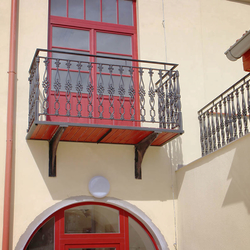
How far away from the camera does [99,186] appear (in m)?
6.82

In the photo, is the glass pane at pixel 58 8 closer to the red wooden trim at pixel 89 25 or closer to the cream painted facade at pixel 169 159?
Answer: the red wooden trim at pixel 89 25

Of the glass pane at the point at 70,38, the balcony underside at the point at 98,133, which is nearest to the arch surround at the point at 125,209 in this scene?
the balcony underside at the point at 98,133

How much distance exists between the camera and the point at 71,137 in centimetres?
679

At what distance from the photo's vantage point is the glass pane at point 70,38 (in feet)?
24.9

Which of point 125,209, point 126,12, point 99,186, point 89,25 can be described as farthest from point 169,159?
point 126,12

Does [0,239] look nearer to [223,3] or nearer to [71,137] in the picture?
[71,137]

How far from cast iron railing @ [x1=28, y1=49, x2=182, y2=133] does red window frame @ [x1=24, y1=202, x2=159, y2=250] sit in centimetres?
156

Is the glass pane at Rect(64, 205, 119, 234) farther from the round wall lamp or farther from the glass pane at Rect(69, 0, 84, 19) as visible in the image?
the glass pane at Rect(69, 0, 84, 19)

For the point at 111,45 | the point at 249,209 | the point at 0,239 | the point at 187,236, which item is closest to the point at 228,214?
the point at 249,209

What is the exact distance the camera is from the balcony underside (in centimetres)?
623

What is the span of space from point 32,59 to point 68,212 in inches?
105

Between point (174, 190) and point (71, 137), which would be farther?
point (174, 190)

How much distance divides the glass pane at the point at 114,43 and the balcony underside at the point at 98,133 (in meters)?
1.86

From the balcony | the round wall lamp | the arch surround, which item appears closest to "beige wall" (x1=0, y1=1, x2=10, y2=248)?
the balcony
